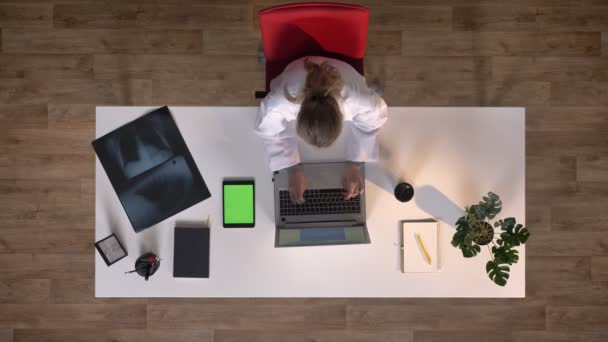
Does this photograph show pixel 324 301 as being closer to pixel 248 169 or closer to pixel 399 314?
pixel 399 314

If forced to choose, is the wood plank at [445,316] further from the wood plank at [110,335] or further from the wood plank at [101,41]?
the wood plank at [101,41]

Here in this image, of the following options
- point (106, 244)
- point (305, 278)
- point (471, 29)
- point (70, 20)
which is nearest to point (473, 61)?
point (471, 29)

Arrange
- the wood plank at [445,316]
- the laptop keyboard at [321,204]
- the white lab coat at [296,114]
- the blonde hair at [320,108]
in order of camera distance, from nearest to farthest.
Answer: the blonde hair at [320,108] → the white lab coat at [296,114] → the laptop keyboard at [321,204] → the wood plank at [445,316]

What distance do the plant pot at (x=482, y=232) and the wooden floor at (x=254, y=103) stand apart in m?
1.02

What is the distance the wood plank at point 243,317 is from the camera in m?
2.46

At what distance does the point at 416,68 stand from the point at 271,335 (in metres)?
1.79

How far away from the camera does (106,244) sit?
162 cm

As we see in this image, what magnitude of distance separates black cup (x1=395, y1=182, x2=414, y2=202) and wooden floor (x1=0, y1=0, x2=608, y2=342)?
3.23ft

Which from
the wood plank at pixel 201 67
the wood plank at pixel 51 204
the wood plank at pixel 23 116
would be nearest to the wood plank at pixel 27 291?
the wood plank at pixel 51 204

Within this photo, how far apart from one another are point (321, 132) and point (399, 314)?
1.58 meters

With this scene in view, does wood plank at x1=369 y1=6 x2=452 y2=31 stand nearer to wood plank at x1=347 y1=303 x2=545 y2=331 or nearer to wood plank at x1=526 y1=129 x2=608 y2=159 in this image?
wood plank at x1=526 y1=129 x2=608 y2=159

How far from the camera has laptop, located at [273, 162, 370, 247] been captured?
62.0 inches

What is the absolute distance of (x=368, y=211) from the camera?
1658 millimetres

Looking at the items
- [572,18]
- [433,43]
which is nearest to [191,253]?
[433,43]
